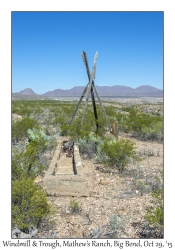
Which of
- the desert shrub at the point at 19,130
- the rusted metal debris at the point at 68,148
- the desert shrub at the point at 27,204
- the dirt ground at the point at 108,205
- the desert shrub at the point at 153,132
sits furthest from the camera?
the desert shrub at the point at 153,132

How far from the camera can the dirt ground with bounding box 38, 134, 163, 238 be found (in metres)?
4.25

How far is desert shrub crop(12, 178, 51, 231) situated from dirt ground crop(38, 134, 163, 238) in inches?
11.3

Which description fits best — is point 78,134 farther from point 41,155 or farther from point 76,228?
point 76,228

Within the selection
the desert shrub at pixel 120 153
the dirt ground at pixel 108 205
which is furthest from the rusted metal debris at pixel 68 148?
the desert shrub at pixel 120 153

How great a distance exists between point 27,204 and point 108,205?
5.83ft

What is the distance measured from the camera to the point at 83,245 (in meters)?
3.30

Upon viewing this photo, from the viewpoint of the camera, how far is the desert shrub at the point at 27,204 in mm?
4098

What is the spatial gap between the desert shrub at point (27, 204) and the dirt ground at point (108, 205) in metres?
0.29

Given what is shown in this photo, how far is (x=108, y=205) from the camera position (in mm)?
5227

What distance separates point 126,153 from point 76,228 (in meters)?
3.30

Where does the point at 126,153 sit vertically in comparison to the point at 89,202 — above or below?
above

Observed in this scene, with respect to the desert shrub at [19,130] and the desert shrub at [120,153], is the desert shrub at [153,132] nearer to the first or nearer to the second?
the desert shrub at [120,153]

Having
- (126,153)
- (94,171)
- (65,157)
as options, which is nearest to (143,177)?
(126,153)

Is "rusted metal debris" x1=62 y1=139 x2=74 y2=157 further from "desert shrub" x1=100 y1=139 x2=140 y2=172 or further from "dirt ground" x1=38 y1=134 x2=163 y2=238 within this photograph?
"desert shrub" x1=100 y1=139 x2=140 y2=172
